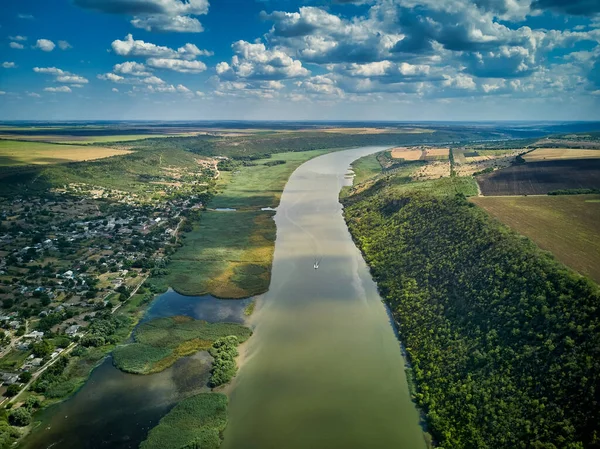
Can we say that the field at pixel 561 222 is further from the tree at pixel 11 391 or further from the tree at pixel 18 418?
the tree at pixel 11 391

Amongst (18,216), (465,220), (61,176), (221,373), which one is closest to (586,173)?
(465,220)

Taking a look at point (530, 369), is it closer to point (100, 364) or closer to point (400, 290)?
point (400, 290)

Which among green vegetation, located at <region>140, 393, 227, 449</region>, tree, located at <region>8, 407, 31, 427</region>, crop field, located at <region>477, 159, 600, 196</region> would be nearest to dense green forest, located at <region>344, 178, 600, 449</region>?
green vegetation, located at <region>140, 393, 227, 449</region>

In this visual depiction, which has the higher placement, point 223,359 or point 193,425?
point 223,359

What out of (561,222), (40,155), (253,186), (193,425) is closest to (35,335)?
(193,425)

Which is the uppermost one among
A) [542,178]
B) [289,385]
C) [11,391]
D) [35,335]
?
[542,178]

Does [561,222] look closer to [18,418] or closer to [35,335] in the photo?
[18,418]
